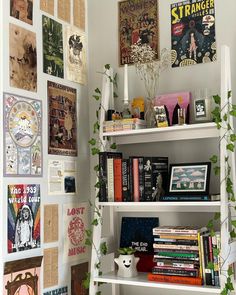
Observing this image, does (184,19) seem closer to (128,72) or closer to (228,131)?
(128,72)

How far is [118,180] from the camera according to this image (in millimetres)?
2135

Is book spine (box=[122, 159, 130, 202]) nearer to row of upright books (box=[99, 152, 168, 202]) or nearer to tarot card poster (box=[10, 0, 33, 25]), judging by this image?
row of upright books (box=[99, 152, 168, 202])

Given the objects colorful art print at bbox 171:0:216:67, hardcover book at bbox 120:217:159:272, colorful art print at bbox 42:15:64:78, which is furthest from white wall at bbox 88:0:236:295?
colorful art print at bbox 42:15:64:78

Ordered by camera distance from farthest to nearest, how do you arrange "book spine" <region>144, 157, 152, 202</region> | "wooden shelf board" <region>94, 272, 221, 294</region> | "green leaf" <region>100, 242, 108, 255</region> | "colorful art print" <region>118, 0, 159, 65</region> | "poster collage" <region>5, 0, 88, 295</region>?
1. "colorful art print" <region>118, 0, 159, 65</region>
2. "green leaf" <region>100, 242, 108, 255</region>
3. "book spine" <region>144, 157, 152, 202</region>
4. "poster collage" <region>5, 0, 88, 295</region>
5. "wooden shelf board" <region>94, 272, 221, 294</region>

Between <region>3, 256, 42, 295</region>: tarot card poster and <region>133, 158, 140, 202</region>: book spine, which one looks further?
<region>133, 158, 140, 202</region>: book spine

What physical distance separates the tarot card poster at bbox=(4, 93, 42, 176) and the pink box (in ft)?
1.87

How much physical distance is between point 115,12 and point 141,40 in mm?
235

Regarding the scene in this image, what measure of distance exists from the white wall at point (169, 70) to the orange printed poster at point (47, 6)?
0.31m

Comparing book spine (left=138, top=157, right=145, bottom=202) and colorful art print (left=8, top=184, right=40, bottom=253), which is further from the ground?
book spine (left=138, top=157, right=145, bottom=202)

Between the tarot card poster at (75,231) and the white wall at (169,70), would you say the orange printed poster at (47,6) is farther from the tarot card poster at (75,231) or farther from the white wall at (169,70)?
the tarot card poster at (75,231)

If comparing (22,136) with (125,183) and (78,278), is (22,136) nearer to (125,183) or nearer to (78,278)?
(125,183)

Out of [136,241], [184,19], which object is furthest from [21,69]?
[136,241]

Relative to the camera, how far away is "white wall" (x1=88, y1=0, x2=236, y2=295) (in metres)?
→ 2.11

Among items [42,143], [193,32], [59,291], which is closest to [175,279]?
[59,291]
